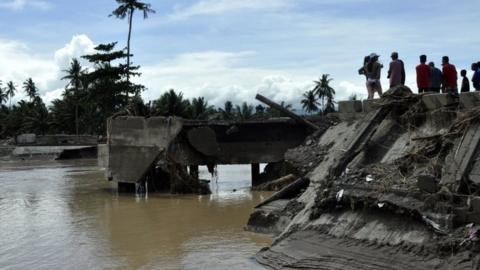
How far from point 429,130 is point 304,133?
11.6 m

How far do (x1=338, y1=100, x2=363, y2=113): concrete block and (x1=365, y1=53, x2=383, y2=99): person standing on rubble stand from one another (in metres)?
0.61

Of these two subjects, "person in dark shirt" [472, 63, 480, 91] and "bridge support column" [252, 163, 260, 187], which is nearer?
"person in dark shirt" [472, 63, 480, 91]

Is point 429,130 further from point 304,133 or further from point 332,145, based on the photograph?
point 304,133

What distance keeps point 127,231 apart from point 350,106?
19.8 feet

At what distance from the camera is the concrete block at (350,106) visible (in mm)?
12781

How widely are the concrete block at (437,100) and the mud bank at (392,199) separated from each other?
2 cm

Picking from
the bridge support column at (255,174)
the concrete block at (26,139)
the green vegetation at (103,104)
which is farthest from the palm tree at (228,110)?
the bridge support column at (255,174)

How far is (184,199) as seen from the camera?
19.0 metres

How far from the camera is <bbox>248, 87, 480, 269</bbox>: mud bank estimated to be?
295 inches

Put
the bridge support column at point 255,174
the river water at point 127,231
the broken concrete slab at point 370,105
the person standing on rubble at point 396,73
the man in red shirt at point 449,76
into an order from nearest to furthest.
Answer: the river water at point 127,231
the broken concrete slab at point 370,105
the man in red shirt at point 449,76
the person standing on rubble at point 396,73
the bridge support column at point 255,174

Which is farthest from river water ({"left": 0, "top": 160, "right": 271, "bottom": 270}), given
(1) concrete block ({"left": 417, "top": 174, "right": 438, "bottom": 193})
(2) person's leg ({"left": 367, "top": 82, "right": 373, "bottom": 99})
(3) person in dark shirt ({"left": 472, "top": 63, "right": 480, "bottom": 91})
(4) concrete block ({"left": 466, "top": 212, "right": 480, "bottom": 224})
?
Result: (3) person in dark shirt ({"left": 472, "top": 63, "right": 480, "bottom": 91})

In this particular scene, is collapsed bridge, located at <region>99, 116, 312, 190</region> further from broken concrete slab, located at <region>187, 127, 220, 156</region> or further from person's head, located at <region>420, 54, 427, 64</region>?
person's head, located at <region>420, 54, 427, 64</region>

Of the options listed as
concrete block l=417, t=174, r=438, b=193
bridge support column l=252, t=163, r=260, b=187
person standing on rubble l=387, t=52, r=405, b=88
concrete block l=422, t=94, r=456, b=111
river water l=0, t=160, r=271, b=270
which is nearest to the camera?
concrete block l=417, t=174, r=438, b=193

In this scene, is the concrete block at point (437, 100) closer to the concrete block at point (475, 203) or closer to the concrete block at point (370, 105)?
the concrete block at point (370, 105)
